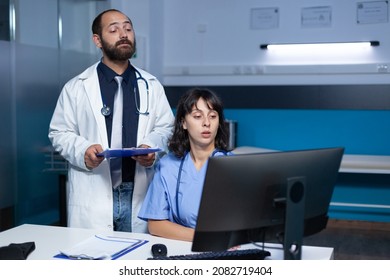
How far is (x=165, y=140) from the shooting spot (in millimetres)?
2236

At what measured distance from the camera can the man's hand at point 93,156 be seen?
1.98 m

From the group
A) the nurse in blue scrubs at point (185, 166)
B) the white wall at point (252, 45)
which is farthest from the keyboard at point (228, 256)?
the white wall at point (252, 45)

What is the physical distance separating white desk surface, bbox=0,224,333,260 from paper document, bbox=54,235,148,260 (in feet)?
0.09

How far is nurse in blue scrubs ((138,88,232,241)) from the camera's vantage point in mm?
1858

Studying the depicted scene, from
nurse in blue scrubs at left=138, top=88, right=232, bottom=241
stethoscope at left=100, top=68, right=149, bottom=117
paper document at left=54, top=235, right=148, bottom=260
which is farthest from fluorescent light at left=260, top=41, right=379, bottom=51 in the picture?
paper document at left=54, top=235, right=148, bottom=260

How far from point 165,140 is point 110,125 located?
0.83 ft

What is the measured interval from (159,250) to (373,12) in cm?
346

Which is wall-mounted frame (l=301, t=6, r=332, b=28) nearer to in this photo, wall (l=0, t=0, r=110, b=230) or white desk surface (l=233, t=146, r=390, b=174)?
white desk surface (l=233, t=146, r=390, b=174)

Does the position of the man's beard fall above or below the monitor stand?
above

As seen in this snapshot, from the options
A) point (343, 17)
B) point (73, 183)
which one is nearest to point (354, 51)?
point (343, 17)

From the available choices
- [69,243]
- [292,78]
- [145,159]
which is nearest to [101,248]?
[69,243]

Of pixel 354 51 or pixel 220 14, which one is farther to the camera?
pixel 220 14

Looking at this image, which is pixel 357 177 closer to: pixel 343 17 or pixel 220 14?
pixel 343 17

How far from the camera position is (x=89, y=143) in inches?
83.4
